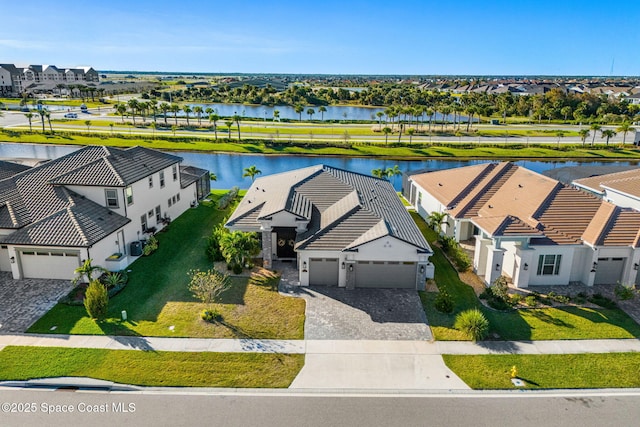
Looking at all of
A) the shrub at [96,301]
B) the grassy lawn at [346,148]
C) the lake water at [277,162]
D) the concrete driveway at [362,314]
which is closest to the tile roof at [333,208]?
the concrete driveway at [362,314]

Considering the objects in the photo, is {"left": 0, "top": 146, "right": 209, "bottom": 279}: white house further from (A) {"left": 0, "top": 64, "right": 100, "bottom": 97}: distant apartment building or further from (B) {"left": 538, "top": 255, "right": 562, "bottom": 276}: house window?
(A) {"left": 0, "top": 64, "right": 100, "bottom": 97}: distant apartment building

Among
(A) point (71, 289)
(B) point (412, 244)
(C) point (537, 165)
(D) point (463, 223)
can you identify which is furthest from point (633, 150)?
(A) point (71, 289)

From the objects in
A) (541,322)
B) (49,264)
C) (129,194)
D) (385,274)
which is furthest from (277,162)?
(541,322)

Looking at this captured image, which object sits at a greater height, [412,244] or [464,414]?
[412,244]

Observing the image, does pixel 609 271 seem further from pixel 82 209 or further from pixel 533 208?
pixel 82 209

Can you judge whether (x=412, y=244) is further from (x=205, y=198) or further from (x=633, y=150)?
(x=633, y=150)

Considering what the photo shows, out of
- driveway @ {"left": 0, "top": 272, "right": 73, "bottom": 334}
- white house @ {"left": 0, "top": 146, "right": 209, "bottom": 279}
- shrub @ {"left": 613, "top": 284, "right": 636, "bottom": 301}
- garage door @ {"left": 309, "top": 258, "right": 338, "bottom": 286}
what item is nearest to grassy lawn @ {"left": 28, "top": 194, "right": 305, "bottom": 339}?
driveway @ {"left": 0, "top": 272, "right": 73, "bottom": 334}
